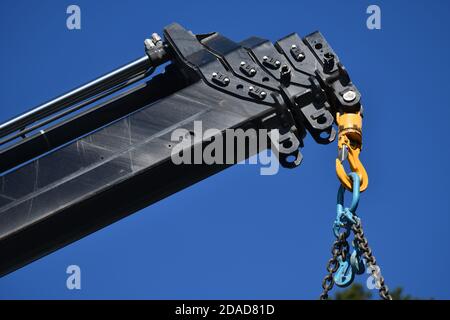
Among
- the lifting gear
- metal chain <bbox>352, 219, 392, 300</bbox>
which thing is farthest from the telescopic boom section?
metal chain <bbox>352, 219, 392, 300</bbox>

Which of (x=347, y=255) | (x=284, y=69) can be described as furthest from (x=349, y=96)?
(x=347, y=255)

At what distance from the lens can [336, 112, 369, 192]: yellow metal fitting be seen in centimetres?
805

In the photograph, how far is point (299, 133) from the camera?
26.8 feet

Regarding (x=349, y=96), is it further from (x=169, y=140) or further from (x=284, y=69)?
(x=169, y=140)

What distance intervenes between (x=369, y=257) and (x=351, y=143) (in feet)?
3.02

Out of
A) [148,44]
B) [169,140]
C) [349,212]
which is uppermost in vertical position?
[148,44]

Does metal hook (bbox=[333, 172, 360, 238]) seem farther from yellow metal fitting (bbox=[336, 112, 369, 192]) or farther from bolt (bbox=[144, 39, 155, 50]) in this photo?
bolt (bbox=[144, 39, 155, 50])

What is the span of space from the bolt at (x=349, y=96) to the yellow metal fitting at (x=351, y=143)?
11 centimetres

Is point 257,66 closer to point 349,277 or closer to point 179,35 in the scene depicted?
point 179,35

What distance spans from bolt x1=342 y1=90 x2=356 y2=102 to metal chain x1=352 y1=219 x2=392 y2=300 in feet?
2.98

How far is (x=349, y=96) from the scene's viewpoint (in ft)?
26.8

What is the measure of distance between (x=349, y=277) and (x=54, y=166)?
6.94 ft

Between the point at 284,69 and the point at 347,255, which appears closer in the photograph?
the point at 347,255
